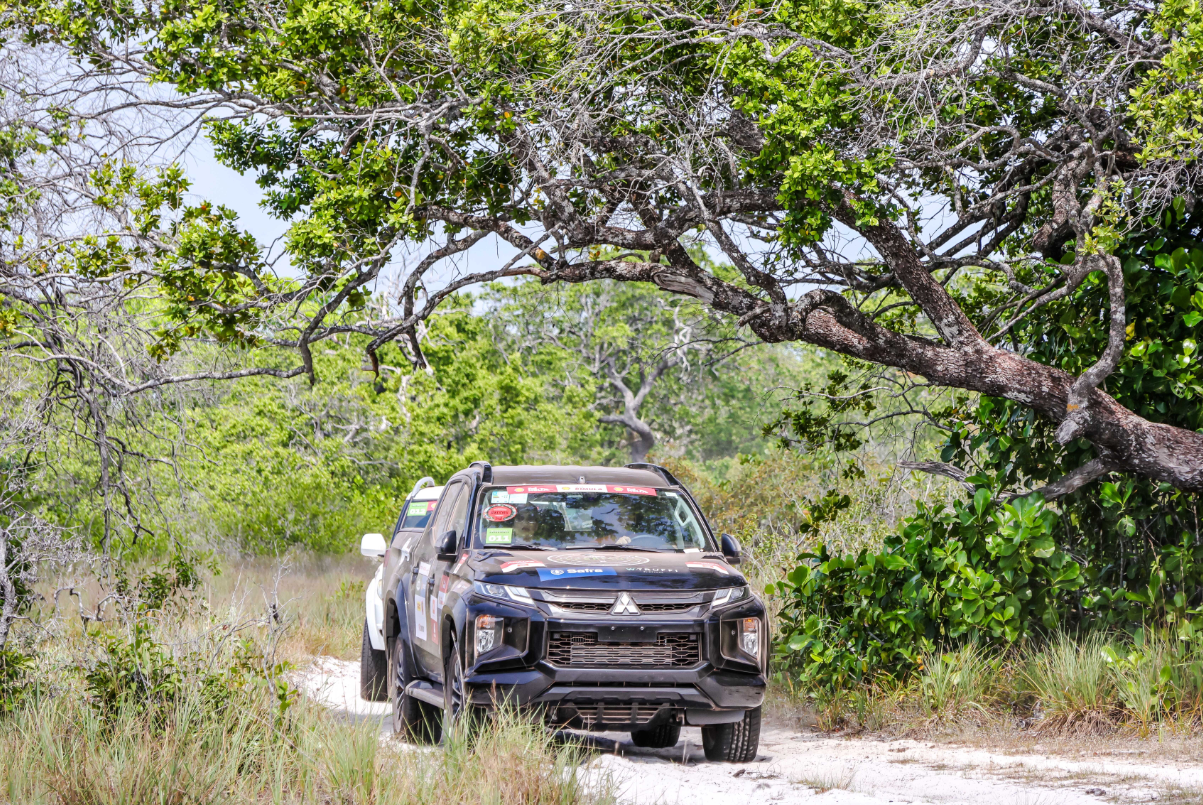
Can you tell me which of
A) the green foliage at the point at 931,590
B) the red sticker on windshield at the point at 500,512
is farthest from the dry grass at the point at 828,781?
the red sticker on windshield at the point at 500,512

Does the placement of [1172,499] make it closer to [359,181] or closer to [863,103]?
[863,103]

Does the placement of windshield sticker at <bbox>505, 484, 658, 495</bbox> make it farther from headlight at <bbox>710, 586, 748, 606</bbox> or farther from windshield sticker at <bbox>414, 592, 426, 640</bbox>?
headlight at <bbox>710, 586, 748, 606</bbox>

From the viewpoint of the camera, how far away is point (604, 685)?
Answer: 24.6ft

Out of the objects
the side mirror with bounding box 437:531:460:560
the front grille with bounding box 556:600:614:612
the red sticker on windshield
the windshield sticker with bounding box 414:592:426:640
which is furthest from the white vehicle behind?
the front grille with bounding box 556:600:614:612

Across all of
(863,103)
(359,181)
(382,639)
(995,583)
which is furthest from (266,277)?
(995,583)

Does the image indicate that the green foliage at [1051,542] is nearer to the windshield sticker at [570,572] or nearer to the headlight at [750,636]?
the headlight at [750,636]

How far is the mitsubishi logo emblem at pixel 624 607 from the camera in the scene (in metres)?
7.64

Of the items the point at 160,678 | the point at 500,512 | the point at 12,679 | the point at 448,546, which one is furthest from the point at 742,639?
the point at 12,679

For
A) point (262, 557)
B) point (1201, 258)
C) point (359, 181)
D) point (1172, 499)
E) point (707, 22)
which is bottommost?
point (262, 557)

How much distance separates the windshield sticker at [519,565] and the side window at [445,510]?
4.43ft

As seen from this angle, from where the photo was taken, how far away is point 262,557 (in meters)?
23.8

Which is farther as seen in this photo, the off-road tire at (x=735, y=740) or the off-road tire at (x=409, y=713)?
the off-road tire at (x=409, y=713)

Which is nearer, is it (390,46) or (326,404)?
(390,46)

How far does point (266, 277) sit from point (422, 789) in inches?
220
